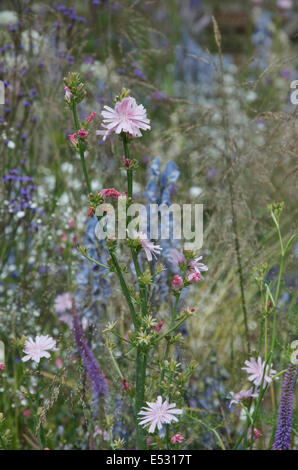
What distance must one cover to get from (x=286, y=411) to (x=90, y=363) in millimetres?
554

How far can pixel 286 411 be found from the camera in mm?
1490

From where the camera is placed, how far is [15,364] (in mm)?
2246

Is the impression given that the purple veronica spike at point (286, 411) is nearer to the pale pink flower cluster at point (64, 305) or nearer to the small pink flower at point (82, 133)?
the small pink flower at point (82, 133)

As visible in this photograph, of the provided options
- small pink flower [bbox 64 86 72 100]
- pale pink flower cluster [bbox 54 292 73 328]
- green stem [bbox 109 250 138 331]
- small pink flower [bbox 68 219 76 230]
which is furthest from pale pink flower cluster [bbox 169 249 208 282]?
small pink flower [bbox 68 219 76 230]

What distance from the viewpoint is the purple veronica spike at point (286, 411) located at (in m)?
1.46

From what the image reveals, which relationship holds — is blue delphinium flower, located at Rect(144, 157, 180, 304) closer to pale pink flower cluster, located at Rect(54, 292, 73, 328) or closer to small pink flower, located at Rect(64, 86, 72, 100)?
pale pink flower cluster, located at Rect(54, 292, 73, 328)

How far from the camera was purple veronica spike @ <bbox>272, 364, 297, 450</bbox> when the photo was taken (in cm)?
146

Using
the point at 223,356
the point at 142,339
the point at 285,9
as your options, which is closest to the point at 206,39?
the point at 285,9

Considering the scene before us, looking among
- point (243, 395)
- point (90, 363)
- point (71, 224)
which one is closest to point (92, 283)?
point (71, 224)

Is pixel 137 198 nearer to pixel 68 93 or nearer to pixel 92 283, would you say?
pixel 92 283

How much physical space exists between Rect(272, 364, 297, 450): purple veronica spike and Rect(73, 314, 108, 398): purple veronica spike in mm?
524

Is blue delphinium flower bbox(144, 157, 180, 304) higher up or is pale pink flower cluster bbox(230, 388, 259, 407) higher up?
blue delphinium flower bbox(144, 157, 180, 304)

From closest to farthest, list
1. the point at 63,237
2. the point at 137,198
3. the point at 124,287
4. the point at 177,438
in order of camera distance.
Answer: the point at 124,287 < the point at 177,438 < the point at 137,198 < the point at 63,237
